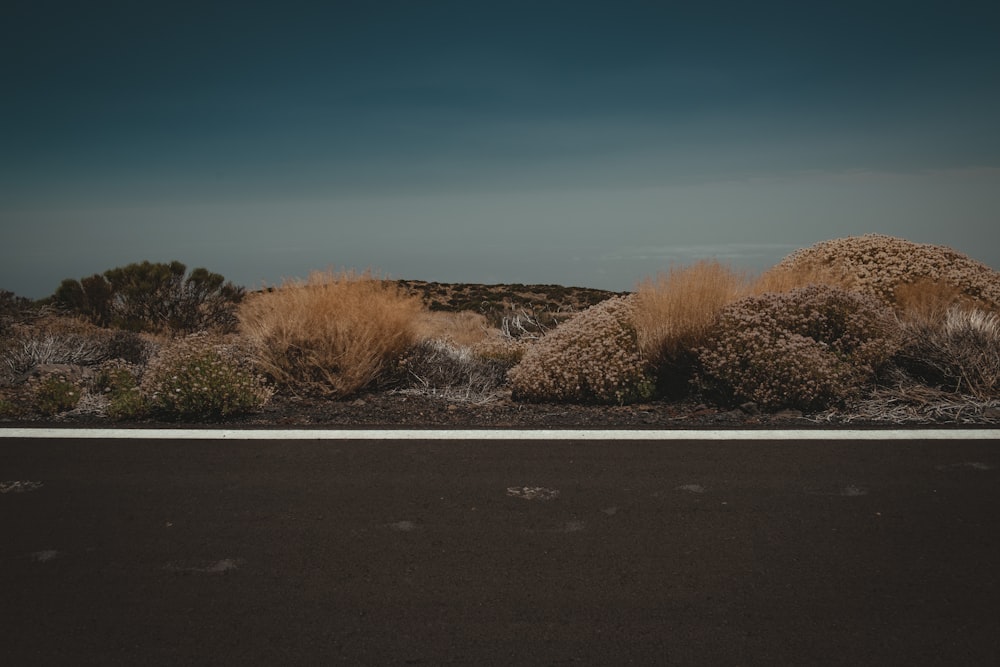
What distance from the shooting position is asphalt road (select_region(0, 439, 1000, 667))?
2.85 meters

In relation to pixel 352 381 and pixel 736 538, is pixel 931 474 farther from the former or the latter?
pixel 352 381

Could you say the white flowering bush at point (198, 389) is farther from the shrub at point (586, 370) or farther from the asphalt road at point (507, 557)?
the shrub at point (586, 370)

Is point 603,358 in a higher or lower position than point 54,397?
higher

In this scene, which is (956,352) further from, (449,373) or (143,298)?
(143,298)

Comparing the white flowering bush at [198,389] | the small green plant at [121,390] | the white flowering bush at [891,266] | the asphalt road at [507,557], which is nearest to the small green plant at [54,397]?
the small green plant at [121,390]

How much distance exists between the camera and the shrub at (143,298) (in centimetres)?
1661

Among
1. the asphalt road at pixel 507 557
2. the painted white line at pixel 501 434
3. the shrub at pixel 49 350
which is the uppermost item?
the shrub at pixel 49 350

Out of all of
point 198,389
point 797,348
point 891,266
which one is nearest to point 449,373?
point 198,389

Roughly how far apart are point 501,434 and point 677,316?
9.72ft

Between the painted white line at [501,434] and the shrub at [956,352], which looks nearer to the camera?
the painted white line at [501,434]

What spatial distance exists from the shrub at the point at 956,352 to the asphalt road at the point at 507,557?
1997mm

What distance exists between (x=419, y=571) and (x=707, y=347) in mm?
4994

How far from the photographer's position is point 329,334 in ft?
26.5

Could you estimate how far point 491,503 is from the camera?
4301 millimetres
